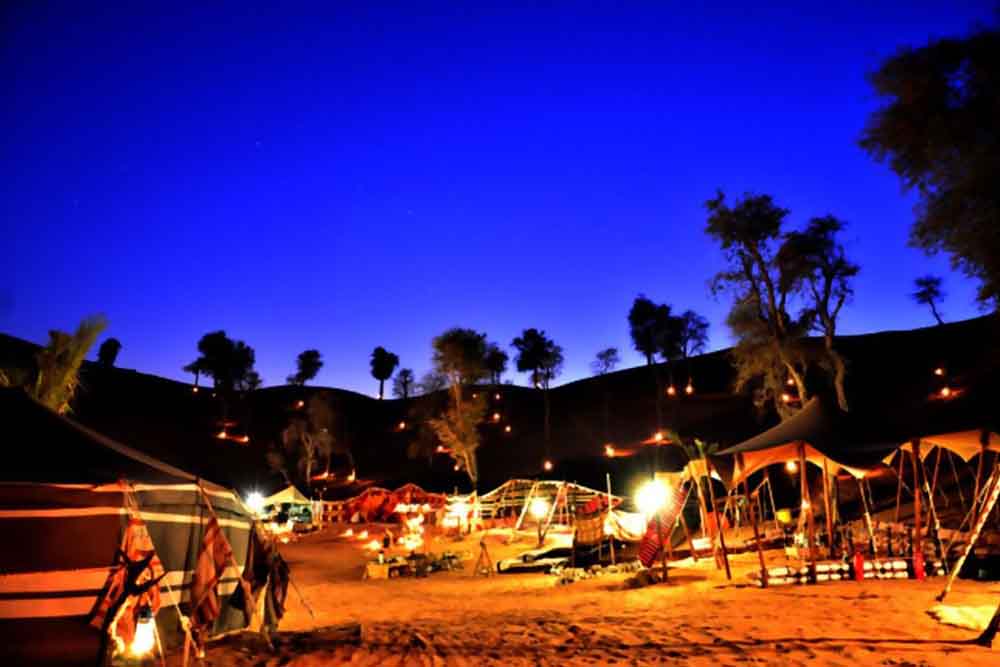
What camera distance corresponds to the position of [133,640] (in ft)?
19.5

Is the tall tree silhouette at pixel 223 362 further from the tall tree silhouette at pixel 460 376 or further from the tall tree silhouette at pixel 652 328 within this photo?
the tall tree silhouette at pixel 652 328

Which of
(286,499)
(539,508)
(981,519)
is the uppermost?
(981,519)

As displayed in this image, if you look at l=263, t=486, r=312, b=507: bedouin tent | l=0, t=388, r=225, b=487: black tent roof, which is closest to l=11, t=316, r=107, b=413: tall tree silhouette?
l=0, t=388, r=225, b=487: black tent roof

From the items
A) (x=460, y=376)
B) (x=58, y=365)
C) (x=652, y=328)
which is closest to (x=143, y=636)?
(x=58, y=365)

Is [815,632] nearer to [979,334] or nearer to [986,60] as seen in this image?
[986,60]

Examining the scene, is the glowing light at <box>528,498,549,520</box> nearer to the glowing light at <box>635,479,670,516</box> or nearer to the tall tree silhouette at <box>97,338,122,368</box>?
the glowing light at <box>635,479,670,516</box>

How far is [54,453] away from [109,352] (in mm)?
89564

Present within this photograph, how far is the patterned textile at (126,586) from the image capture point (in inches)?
229

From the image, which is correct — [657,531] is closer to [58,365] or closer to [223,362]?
[58,365]

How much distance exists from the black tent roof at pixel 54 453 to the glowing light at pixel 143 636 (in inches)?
50.1

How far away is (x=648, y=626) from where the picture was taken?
9273mm

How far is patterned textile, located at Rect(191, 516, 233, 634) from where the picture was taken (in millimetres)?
6727

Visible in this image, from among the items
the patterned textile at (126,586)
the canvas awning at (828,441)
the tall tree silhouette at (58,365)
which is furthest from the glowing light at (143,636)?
the canvas awning at (828,441)

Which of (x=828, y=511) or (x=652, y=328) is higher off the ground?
(x=652, y=328)
